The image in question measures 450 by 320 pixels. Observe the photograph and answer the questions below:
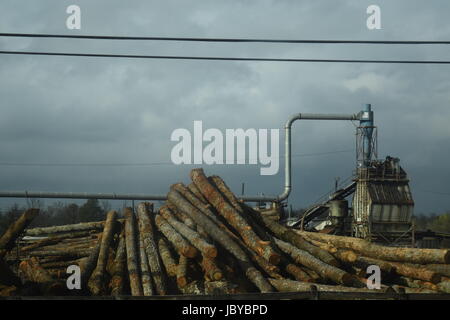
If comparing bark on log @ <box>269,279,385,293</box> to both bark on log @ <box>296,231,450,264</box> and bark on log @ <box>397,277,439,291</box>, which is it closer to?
bark on log @ <box>397,277,439,291</box>

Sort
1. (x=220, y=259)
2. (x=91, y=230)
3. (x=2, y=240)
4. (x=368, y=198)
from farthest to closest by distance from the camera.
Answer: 1. (x=368, y=198)
2. (x=91, y=230)
3. (x=2, y=240)
4. (x=220, y=259)

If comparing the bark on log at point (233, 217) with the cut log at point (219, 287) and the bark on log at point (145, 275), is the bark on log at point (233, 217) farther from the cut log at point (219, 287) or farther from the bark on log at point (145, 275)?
the bark on log at point (145, 275)

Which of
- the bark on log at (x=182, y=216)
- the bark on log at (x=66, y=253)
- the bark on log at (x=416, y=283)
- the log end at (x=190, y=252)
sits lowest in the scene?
the bark on log at (x=416, y=283)

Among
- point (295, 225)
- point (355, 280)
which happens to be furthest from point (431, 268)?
point (295, 225)

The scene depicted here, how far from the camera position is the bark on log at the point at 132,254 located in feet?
38.8

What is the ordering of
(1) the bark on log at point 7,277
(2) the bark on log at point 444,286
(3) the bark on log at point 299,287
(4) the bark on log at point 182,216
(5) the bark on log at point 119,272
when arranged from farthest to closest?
(4) the bark on log at point 182,216, (1) the bark on log at point 7,277, (5) the bark on log at point 119,272, (2) the bark on log at point 444,286, (3) the bark on log at point 299,287

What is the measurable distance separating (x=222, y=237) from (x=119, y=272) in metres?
2.75

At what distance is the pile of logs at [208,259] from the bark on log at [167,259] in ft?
0.09

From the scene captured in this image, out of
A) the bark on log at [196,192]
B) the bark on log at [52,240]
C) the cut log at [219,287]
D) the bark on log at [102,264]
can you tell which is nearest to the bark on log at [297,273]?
the cut log at [219,287]

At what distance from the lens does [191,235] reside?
517 inches
